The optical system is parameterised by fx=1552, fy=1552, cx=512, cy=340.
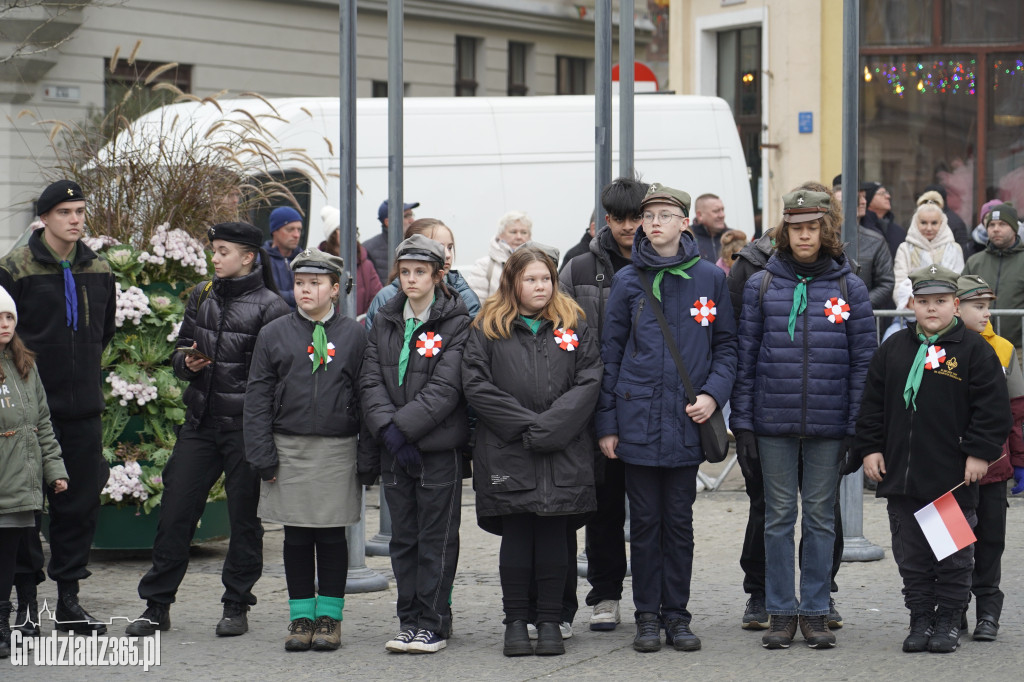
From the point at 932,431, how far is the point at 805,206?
3.76 feet

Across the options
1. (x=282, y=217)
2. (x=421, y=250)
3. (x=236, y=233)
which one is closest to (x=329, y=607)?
(x=421, y=250)

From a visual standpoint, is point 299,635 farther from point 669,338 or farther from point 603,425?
point 669,338

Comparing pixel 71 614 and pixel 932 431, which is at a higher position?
pixel 932 431

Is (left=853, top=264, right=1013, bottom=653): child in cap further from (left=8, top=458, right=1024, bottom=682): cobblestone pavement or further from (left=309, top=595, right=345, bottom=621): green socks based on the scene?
(left=309, top=595, right=345, bottom=621): green socks

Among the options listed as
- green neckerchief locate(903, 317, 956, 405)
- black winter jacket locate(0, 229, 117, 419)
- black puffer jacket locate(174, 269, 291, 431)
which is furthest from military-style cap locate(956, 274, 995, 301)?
black winter jacket locate(0, 229, 117, 419)

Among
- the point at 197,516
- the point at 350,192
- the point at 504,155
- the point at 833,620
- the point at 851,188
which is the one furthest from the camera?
the point at 504,155

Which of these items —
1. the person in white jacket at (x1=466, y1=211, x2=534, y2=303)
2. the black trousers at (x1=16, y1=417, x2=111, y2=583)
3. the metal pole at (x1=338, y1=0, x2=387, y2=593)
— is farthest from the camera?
the person in white jacket at (x1=466, y1=211, x2=534, y2=303)

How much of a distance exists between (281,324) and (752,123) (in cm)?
1415

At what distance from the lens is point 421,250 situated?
717 cm

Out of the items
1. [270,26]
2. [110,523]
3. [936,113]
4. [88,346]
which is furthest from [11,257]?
[270,26]

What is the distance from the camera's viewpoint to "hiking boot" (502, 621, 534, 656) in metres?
6.92

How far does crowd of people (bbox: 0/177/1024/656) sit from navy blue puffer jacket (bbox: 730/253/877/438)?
1 cm

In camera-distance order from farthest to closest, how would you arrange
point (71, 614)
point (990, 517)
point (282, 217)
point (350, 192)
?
point (282, 217), point (350, 192), point (71, 614), point (990, 517)

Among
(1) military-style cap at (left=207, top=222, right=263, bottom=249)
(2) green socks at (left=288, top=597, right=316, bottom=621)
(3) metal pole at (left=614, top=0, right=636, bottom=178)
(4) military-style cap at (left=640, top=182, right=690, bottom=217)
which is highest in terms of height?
(3) metal pole at (left=614, top=0, right=636, bottom=178)
